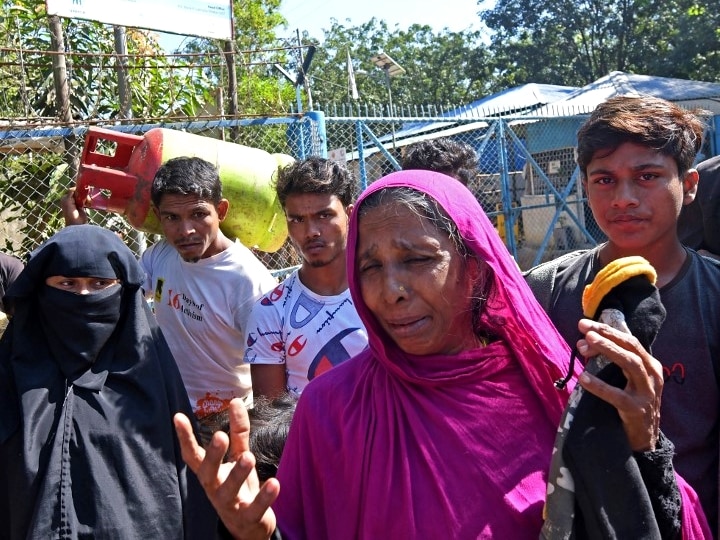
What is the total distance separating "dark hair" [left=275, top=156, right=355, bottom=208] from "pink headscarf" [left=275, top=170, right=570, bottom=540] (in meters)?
1.26

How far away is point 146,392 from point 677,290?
1.58 meters

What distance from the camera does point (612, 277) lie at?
1.35 m

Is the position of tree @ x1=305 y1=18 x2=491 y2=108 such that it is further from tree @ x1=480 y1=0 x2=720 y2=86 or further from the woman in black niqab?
the woman in black niqab

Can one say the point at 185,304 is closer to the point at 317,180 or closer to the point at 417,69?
the point at 317,180

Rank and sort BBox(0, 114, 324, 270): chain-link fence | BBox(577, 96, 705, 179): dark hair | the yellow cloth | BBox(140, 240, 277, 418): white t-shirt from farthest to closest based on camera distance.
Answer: BBox(0, 114, 324, 270): chain-link fence, BBox(140, 240, 277, 418): white t-shirt, BBox(577, 96, 705, 179): dark hair, the yellow cloth

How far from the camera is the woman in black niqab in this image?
2.16m

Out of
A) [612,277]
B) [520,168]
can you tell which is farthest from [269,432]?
[520,168]

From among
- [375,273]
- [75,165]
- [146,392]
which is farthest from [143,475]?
[75,165]

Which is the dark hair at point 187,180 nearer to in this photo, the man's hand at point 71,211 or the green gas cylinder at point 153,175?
the green gas cylinder at point 153,175

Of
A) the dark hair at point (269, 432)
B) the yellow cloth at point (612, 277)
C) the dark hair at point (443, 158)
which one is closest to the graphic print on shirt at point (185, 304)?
the dark hair at point (269, 432)

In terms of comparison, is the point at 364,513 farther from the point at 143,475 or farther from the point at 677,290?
the point at 143,475

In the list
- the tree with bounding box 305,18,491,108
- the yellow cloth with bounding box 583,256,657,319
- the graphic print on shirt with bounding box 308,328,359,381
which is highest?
the tree with bounding box 305,18,491,108

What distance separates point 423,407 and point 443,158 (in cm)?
238

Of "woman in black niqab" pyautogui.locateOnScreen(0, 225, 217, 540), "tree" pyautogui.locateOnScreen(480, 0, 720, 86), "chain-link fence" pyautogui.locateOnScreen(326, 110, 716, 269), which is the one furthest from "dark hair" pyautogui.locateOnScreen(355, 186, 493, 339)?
"tree" pyautogui.locateOnScreen(480, 0, 720, 86)
